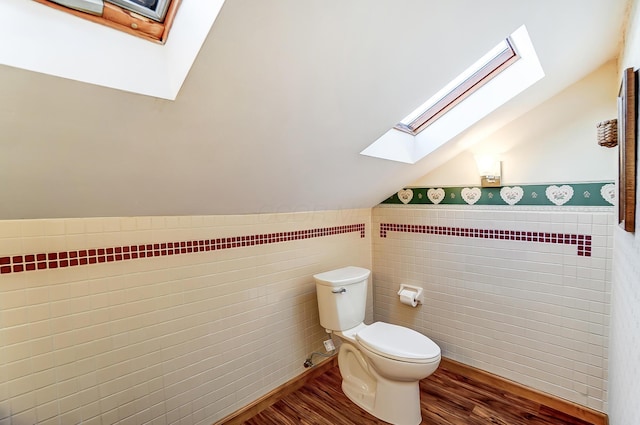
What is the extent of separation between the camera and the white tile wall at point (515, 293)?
1708 millimetres

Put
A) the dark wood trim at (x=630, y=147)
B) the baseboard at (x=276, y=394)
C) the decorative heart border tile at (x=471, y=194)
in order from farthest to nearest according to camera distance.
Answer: the decorative heart border tile at (x=471, y=194) → the baseboard at (x=276, y=394) → the dark wood trim at (x=630, y=147)

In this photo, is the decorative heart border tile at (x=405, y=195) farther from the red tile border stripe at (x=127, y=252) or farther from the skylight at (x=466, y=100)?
the red tile border stripe at (x=127, y=252)

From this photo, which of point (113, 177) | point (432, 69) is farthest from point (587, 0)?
point (113, 177)

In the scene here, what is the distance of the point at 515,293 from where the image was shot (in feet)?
6.44

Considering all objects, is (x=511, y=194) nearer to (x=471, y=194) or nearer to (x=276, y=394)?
(x=471, y=194)

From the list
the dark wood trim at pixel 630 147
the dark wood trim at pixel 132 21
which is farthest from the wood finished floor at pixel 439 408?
the dark wood trim at pixel 132 21

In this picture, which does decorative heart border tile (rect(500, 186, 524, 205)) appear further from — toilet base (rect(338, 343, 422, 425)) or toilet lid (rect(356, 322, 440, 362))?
toilet base (rect(338, 343, 422, 425))

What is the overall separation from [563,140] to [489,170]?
0.40m

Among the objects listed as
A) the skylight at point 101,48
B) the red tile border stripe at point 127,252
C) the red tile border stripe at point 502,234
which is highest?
the skylight at point 101,48

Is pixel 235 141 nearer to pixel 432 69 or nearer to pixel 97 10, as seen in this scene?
pixel 97 10

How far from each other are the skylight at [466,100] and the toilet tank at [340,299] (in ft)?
2.66

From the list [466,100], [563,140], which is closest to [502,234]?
[563,140]

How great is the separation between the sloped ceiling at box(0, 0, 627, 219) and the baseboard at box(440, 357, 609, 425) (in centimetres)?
177

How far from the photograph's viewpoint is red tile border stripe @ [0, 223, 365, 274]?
1118 millimetres
